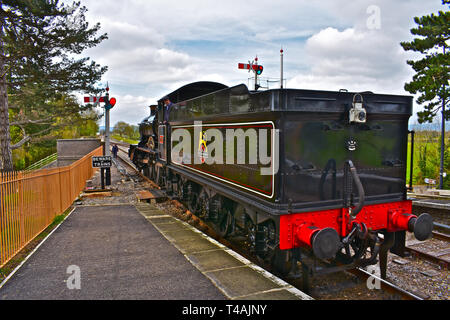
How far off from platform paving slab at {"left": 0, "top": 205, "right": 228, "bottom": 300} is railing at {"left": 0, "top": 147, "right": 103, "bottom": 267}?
387 mm

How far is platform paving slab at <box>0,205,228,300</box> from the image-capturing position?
4.05 metres

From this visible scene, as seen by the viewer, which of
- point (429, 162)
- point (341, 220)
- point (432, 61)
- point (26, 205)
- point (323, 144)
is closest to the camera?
point (323, 144)

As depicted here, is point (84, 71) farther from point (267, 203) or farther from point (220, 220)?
point (267, 203)

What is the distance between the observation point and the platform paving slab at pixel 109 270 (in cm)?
405

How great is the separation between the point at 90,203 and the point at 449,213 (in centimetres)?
1083

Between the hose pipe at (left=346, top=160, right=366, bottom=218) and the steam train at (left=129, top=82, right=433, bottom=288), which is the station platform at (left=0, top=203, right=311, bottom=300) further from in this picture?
the hose pipe at (left=346, top=160, right=366, bottom=218)

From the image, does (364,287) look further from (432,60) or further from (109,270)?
(432,60)

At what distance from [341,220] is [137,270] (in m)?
3.02

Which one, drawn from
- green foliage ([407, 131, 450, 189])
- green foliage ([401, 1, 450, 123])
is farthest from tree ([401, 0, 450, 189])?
green foliage ([407, 131, 450, 189])

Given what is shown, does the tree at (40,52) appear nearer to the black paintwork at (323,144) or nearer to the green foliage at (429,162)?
the black paintwork at (323,144)

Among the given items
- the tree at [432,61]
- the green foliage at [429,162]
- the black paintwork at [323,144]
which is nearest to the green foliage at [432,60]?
the tree at [432,61]

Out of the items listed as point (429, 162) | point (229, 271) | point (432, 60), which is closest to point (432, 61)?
point (432, 60)

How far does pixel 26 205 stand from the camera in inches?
241

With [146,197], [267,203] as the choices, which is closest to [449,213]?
[267,203]
